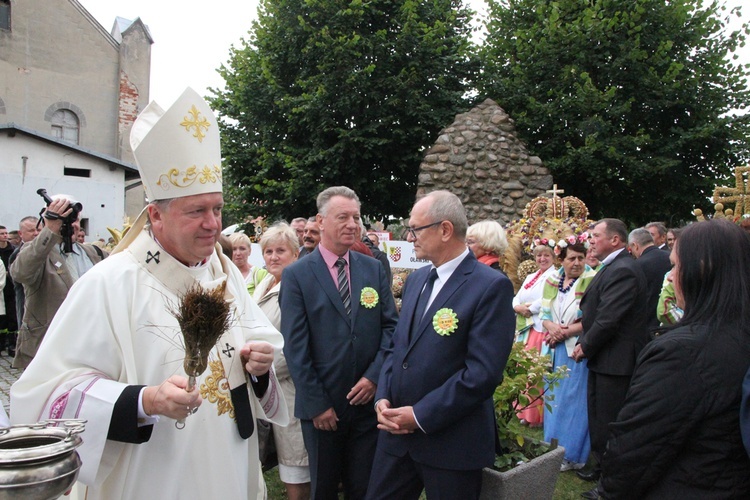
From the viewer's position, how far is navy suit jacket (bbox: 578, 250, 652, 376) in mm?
4340

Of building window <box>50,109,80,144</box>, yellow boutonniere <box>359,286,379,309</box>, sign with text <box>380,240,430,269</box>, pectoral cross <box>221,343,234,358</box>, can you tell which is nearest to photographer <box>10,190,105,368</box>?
yellow boutonniere <box>359,286,379,309</box>

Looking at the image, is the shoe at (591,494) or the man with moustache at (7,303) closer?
the shoe at (591,494)

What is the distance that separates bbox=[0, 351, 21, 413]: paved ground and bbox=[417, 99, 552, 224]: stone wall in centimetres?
769

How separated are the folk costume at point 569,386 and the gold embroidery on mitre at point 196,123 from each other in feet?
12.6

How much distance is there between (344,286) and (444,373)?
1.10m

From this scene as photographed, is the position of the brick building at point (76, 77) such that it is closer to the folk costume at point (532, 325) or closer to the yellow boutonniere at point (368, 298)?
the folk costume at point (532, 325)

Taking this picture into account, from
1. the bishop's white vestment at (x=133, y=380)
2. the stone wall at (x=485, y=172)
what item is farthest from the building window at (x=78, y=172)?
the bishop's white vestment at (x=133, y=380)

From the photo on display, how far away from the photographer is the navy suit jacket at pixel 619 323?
14.2 ft

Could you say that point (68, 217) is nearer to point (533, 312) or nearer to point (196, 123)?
point (196, 123)

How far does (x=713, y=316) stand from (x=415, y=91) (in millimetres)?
12046

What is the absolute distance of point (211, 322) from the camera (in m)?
1.75

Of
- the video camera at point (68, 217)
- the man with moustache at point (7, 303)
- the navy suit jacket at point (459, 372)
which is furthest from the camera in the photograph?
the man with moustache at point (7, 303)

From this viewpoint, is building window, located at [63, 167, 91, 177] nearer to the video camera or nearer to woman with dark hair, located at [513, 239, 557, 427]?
the video camera

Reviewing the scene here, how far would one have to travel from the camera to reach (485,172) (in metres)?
11.7
